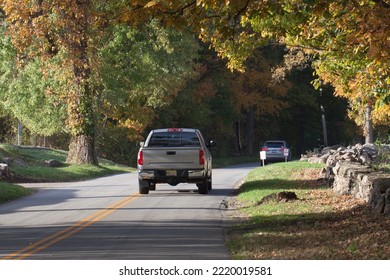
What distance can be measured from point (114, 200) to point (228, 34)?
11943mm

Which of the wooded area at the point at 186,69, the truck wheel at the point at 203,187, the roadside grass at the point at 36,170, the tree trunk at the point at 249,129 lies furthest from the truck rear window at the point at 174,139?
the tree trunk at the point at 249,129

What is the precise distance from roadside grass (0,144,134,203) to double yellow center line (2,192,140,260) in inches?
223

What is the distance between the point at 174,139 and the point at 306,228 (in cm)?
1221

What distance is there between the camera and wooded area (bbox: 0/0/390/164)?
15.7 metres

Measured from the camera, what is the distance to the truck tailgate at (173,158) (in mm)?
27438

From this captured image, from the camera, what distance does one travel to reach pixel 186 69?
5197 centimetres

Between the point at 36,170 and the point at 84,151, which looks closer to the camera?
the point at 36,170

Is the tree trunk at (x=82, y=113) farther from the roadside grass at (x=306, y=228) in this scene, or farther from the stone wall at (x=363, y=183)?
the roadside grass at (x=306, y=228)

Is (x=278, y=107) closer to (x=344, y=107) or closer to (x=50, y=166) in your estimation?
(x=344, y=107)

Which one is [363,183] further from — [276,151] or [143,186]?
[276,151]

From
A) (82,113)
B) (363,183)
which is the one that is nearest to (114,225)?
(363,183)

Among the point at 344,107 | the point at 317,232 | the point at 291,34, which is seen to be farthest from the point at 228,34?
the point at 344,107

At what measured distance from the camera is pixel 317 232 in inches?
639

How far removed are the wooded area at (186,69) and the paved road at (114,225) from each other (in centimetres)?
376
